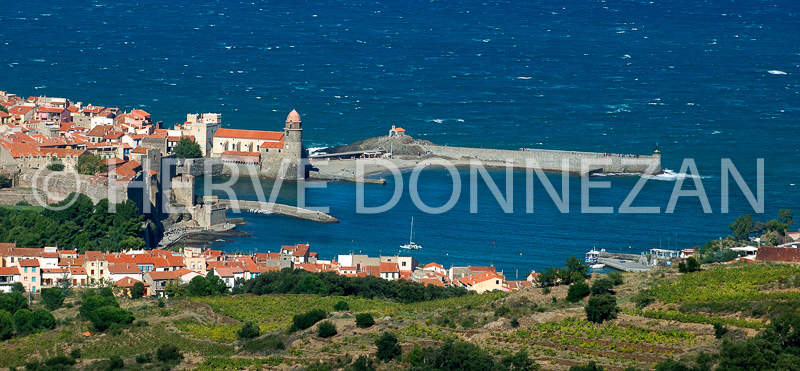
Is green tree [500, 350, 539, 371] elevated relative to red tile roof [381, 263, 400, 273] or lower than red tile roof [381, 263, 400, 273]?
lower

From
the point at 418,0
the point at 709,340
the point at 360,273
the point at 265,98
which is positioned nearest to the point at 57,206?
the point at 360,273

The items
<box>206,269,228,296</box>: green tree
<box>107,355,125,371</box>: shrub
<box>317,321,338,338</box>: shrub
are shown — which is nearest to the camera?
<box>107,355,125,371</box>: shrub

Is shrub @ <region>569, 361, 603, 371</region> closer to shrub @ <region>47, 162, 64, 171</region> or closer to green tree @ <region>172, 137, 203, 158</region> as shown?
shrub @ <region>47, 162, 64, 171</region>

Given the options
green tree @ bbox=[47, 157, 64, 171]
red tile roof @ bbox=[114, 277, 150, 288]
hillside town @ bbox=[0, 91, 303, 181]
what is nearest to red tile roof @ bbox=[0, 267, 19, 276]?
red tile roof @ bbox=[114, 277, 150, 288]

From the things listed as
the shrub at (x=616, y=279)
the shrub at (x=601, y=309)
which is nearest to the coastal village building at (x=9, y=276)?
the shrub at (x=616, y=279)

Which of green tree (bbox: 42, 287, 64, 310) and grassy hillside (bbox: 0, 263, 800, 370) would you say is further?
green tree (bbox: 42, 287, 64, 310)

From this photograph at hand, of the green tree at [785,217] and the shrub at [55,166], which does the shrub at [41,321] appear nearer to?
the shrub at [55,166]
